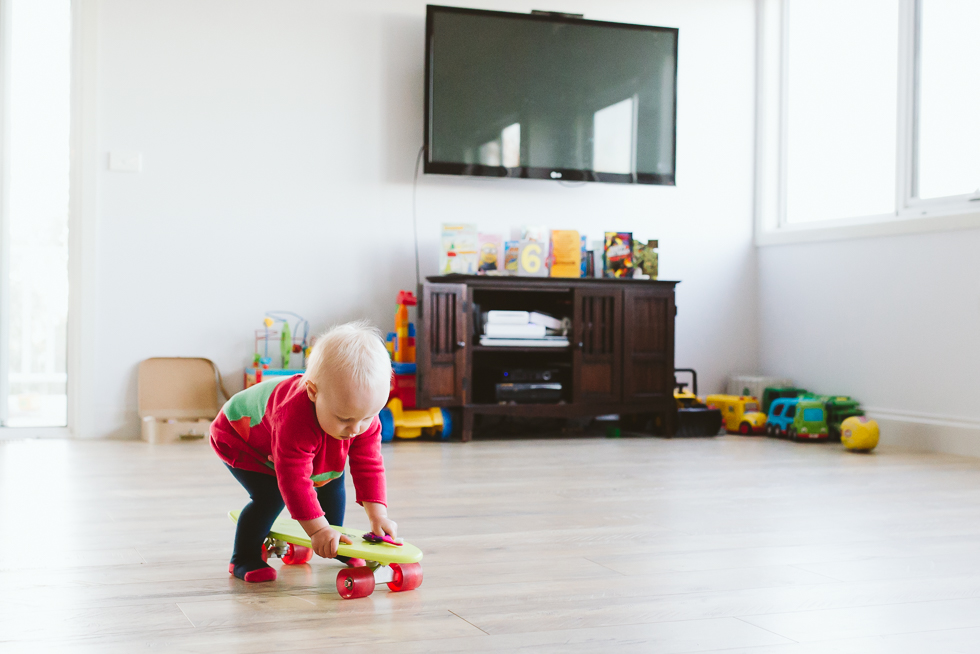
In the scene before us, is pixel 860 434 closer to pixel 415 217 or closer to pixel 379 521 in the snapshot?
Result: pixel 415 217

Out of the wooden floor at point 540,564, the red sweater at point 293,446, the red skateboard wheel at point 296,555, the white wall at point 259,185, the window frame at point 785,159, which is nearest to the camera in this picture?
the wooden floor at point 540,564

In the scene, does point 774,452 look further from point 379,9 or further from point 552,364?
point 379,9

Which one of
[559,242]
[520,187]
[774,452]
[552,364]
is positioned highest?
[520,187]

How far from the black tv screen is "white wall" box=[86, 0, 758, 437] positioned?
0.18 metres

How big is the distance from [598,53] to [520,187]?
72 centimetres

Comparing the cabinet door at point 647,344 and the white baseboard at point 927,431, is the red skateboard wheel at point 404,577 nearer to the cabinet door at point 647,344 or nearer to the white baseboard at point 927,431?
the cabinet door at point 647,344

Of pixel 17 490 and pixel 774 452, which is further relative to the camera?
pixel 774 452

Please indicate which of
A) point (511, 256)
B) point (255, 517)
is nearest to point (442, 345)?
point (511, 256)

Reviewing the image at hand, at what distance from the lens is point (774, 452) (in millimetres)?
3486

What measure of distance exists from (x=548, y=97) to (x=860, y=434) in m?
2.00

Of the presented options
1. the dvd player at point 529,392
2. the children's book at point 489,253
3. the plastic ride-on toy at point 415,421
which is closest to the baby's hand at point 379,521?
the plastic ride-on toy at point 415,421

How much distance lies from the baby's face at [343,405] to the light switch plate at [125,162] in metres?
2.72

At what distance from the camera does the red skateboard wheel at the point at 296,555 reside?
169cm

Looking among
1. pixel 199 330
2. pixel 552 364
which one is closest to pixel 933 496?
pixel 552 364
